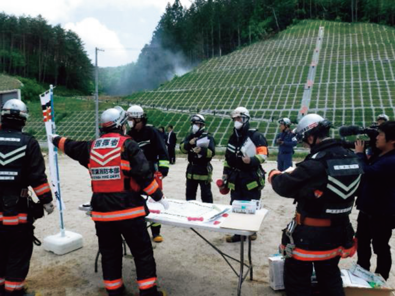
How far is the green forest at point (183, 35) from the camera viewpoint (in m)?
67.4

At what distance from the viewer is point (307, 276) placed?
3.07 metres

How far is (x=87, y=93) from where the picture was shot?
74938mm

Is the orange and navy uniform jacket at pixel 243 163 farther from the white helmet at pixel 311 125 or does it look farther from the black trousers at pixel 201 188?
the white helmet at pixel 311 125

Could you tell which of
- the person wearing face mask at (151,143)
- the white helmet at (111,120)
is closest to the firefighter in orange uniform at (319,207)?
the white helmet at (111,120)

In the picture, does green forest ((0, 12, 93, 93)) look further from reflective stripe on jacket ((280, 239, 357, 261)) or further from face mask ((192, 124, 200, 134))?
reflective stripe on jacket ((280, 239, 357, 261))

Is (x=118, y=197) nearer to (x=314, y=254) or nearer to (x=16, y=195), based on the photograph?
(x=16, y=195)

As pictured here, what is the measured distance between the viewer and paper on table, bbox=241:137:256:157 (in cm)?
509

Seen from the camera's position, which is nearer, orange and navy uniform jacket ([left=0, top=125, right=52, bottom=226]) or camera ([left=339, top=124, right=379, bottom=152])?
camera ([left=339, top=124, right=379, bottom=152])

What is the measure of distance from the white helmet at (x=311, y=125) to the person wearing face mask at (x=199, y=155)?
3.10 meters

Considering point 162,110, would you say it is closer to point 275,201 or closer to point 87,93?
point 275,201

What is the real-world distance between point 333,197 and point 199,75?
136 ft

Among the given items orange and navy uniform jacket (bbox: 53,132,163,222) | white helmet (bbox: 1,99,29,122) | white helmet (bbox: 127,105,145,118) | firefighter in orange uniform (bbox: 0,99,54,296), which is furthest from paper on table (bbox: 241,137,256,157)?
white helmet (bbox: 1,99,29,122)

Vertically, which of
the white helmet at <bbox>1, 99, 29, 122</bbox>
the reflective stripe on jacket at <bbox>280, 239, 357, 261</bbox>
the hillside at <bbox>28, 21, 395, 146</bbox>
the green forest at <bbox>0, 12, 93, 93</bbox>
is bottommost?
the reflective stripe on jacket at <bbox>280, 239, 357, 261</bbox>

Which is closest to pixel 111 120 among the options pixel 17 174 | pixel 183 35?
pixel 17 174
